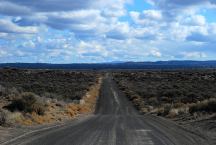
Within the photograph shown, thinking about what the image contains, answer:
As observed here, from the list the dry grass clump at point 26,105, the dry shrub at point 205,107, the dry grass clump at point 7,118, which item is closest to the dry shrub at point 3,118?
the dry grass clump at point 7,118

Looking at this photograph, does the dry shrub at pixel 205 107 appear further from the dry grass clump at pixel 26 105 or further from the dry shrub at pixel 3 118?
the dry shrub at pixel 3 118

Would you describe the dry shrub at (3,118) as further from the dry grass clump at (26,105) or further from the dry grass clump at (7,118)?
the dry grass clump at (26,105)

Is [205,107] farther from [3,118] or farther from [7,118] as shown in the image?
[3,118]

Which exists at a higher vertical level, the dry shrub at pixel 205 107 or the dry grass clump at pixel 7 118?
the dry grass clump at pixel 7 118

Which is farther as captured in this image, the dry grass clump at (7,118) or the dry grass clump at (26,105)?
the dry grass clump at (26,105)

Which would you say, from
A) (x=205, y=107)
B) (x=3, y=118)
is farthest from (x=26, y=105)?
(x=205, y=107)

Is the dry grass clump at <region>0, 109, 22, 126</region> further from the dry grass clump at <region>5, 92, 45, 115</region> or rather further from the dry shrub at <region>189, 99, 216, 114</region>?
the dry shrub at <region>189, 99, 216, 114</region>

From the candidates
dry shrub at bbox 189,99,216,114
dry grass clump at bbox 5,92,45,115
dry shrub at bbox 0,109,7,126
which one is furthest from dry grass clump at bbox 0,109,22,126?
dry shrub at bbox 189,99,216,114

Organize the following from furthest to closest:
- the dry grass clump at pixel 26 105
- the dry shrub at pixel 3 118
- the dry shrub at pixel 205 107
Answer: the dry shrub at pixel 205 107 → the dry grass clump at pixel 26 105 → the dry shrub at pixel 3 118

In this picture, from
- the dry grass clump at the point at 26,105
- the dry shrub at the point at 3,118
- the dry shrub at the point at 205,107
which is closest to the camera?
the dry shrub at the point at 3,118

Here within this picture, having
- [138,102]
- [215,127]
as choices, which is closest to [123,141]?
[215,127]

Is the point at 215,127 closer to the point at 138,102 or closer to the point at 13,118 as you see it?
the point at 13,118

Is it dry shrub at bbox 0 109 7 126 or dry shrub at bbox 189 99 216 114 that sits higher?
dry shrub at bbox 0 109 7 126

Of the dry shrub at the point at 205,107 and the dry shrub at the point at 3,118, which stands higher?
the dry shrub at the point at 3,118
